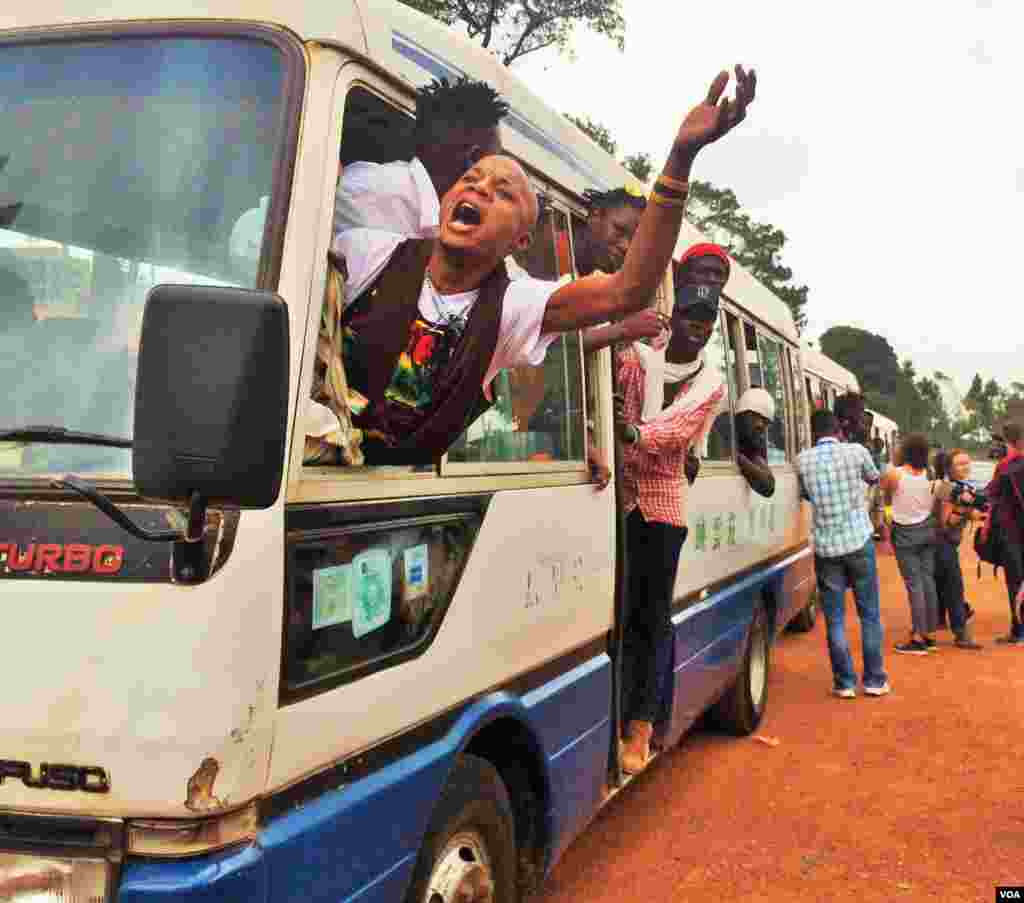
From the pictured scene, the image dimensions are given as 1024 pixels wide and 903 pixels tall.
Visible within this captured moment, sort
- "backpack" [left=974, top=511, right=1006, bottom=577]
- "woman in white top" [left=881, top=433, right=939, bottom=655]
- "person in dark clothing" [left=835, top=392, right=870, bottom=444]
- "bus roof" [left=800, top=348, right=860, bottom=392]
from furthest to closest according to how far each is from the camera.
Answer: "bus roof" [left=800, top=348, right=860, bottom=392] → "backpack" [left=974, top=511, right=1006, bottom=577] → "woman in white top" [left=881, top=433, right=939, bottom=655] → "person in dark clothing" [left=835, top=392, right=870, bottom=444]

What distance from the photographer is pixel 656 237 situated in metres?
3.25

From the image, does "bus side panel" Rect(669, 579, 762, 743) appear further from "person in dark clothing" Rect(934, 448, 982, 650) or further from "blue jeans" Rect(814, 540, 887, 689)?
"person in dark clothing" Rect(934, 448, 982, 650)

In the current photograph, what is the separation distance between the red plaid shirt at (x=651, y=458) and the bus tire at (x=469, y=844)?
185 centimetres

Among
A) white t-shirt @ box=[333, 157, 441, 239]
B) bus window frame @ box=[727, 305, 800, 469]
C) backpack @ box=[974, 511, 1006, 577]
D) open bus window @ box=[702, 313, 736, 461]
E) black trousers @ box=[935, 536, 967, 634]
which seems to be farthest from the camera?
black trousers @ box=[935, 536, 967, 634]

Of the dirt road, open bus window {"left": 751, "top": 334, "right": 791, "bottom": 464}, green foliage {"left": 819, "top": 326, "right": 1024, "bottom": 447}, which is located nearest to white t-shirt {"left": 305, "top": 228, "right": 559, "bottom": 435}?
the dirt road

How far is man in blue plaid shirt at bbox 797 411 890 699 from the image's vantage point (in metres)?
8.36

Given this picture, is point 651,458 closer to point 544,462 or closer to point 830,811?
point 544,462

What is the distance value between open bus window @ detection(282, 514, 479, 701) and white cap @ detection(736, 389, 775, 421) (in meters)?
4.32

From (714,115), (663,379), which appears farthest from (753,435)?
(714,115)

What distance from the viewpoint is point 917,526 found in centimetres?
1049

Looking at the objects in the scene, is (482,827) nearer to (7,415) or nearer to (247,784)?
(247,784)

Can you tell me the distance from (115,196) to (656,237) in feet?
5.01

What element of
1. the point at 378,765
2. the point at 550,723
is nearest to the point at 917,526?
the point at 550,723

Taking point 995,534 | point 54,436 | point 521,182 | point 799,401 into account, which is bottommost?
point 995,534
